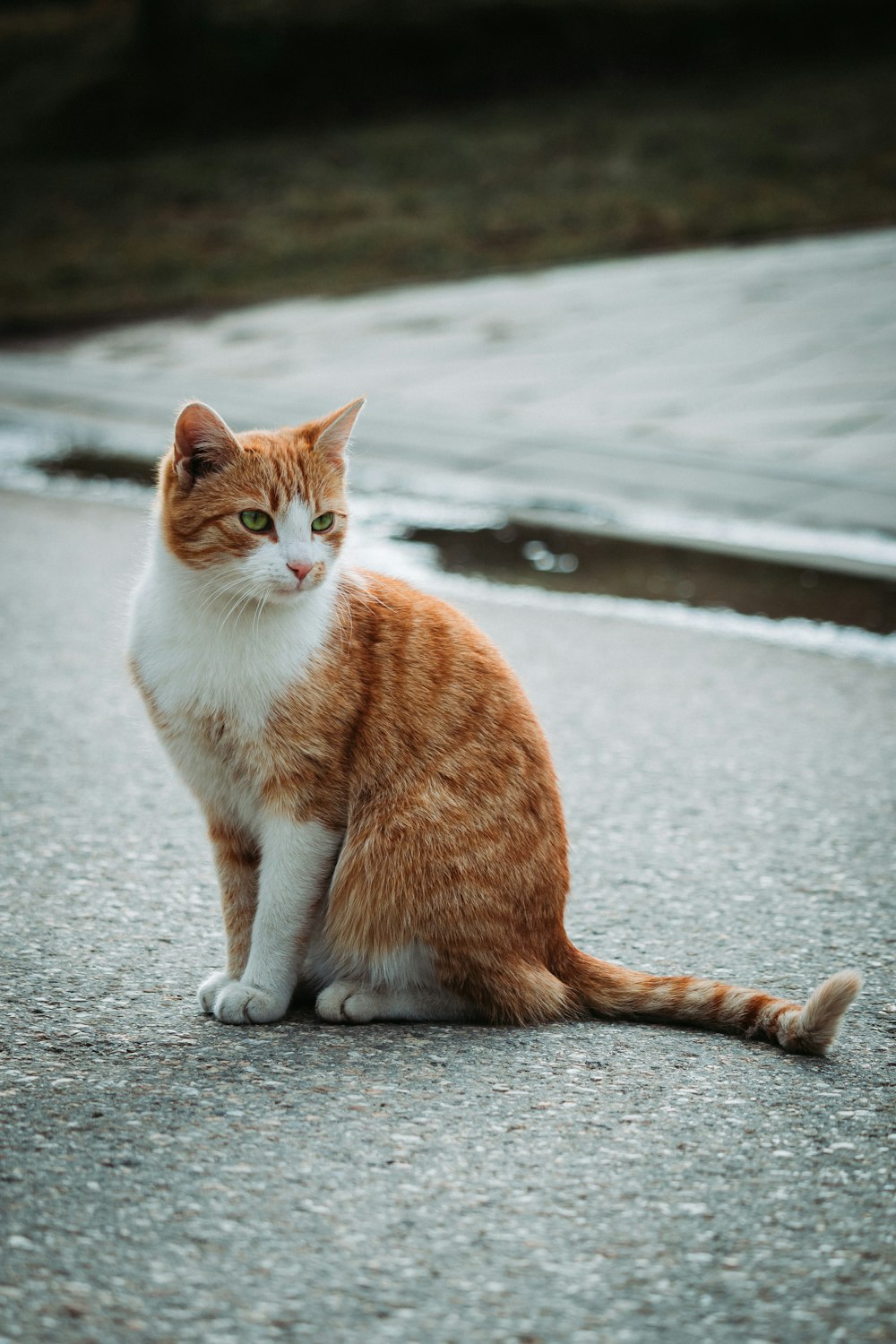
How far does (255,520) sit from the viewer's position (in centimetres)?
297

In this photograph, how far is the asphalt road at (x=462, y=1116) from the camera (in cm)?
202

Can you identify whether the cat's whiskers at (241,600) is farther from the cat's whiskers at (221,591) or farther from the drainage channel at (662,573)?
the drainage channel at (662,573)

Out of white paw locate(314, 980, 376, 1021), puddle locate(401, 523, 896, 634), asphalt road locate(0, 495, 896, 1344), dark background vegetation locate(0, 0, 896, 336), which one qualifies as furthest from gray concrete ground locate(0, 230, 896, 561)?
white paw locate(314, 980, 376, 1021)

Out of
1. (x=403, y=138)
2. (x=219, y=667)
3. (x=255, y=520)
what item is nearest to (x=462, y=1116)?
(x=219, y=667)

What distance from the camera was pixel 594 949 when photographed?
11.1 ft

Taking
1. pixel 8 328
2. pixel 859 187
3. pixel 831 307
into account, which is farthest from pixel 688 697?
pixel 859 187

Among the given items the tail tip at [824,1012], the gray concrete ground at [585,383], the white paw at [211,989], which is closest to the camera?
the tail tip at [824,1012]

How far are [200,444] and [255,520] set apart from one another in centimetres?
20

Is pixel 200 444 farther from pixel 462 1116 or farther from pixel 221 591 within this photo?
pixel 462 1116

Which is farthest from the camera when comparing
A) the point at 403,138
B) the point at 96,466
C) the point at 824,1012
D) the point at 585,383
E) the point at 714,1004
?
the point at 403,138

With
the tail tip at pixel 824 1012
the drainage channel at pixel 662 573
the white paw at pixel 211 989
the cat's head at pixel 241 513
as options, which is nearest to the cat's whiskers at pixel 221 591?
the cat's head at pixel 241 513

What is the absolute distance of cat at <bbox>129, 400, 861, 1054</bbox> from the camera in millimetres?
2861

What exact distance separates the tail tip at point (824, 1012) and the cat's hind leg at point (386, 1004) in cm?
68

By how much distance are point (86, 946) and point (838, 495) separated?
519 centimetres
